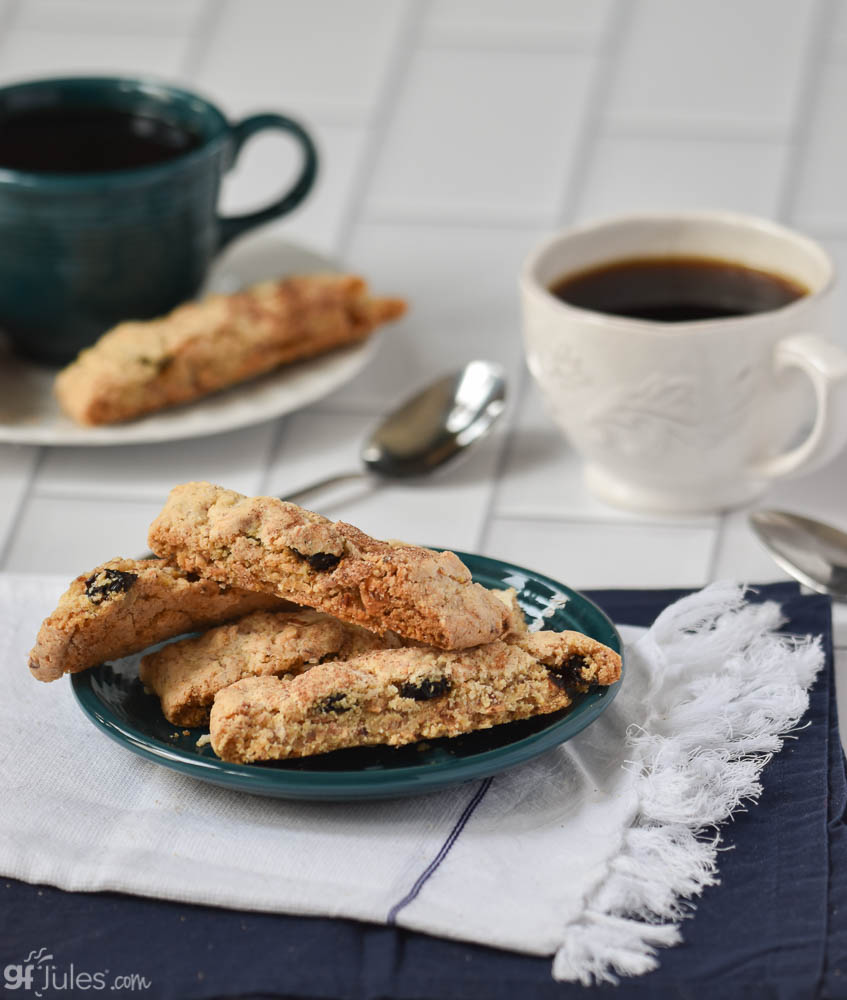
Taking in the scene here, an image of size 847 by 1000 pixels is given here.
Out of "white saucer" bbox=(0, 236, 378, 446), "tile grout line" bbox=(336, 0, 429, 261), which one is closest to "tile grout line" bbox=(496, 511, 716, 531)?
"white saucer" bbox=(0, 236, 378, 446)

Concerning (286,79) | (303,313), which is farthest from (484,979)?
(286,79)

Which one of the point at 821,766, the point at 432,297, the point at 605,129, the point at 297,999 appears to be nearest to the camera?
the point at 297,999

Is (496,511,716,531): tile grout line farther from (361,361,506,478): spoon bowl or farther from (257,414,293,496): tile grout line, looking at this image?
(257,414,293,496): tile grout line

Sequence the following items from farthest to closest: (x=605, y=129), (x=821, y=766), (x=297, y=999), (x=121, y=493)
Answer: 1. (x=605, y=129)
2. (x=121, y=493)
3. (x=821, y=766)
4. (x=297, y=999)

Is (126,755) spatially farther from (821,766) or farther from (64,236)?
(64,236)

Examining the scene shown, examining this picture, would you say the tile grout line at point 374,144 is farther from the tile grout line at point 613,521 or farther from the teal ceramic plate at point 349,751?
the teal ceramic plate at point 349,751
